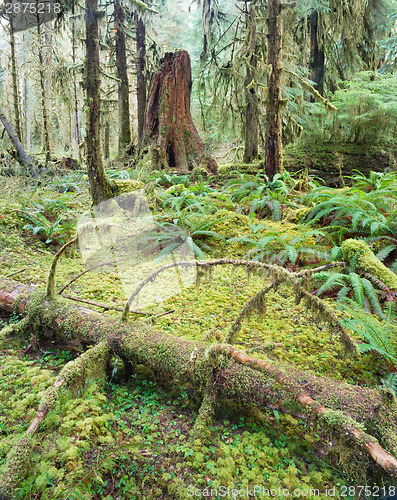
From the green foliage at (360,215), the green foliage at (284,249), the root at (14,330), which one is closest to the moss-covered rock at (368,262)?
the green foliage at (284,249)

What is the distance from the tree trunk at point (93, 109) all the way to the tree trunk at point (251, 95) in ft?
13.2

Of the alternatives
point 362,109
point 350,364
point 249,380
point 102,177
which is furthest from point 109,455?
point 362,109

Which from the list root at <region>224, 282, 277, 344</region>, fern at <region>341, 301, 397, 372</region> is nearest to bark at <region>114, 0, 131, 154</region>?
root at <region>224, 282, 277, 344</region>

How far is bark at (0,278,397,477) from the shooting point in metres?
1.33

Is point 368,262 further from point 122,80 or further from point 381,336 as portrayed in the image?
point 122,80

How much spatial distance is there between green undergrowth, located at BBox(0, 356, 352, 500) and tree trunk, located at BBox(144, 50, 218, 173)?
273 inches

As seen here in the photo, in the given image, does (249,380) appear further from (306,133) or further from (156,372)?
(306,133)

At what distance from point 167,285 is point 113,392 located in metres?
1.70

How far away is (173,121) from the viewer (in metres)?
8.05

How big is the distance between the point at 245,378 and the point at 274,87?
21.8ft

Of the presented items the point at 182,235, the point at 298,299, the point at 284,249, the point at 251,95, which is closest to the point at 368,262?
the point at 284,249

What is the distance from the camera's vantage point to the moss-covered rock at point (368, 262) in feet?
9.54

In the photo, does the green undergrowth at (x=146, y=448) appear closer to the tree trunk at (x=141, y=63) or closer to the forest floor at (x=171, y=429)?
the forest floor at (x=171, y=429)

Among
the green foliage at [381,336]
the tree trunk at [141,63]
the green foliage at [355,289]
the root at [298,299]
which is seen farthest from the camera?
the tree trunk at [141,63]
